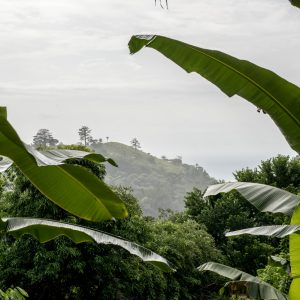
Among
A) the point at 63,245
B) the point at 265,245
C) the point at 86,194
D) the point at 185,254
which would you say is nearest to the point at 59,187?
the point at 86,194

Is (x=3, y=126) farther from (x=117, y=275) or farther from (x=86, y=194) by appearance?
(x=117, y=275)

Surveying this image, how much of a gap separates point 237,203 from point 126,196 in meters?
8.79

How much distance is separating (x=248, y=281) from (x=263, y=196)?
3.98 feet

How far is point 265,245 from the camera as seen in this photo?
2145 centimetres

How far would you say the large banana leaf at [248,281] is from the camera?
3.92 metres

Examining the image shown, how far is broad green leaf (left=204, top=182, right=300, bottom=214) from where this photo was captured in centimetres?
283

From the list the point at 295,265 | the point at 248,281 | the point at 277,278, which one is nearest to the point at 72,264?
the point at 277,278

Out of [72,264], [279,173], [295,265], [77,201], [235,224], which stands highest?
[279,173]

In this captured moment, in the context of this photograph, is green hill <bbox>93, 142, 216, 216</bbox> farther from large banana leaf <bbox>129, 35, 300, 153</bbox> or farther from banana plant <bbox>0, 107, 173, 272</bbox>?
large banana leaf <bbox>129, 35, 300, 153</bbox>

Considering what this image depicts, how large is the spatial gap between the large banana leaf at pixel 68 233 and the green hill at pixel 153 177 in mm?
158929

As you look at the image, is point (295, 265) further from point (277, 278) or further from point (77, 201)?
point (277, 278)

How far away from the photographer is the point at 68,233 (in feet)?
8.38

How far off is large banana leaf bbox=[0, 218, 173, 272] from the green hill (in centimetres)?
15893

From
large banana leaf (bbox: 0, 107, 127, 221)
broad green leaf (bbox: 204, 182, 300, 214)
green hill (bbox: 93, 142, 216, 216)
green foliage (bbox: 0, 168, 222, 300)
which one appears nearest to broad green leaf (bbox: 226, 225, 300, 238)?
broad green leaf (bbox: 204, 182, 300, 214)
